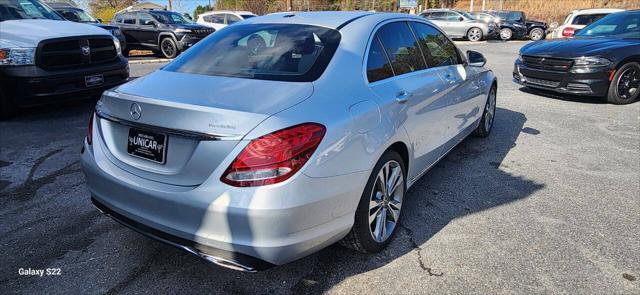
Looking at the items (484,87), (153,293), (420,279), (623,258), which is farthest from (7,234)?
(484,87)

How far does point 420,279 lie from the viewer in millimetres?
2617

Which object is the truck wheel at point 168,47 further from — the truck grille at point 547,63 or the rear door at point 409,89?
the rear door at point 409,89

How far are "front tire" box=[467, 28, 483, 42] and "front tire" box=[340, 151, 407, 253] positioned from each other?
20996 millimetres

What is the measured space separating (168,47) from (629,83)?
12.5m

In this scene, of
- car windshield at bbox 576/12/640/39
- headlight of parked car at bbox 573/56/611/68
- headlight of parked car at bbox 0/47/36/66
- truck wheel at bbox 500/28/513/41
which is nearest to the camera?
headlight of parked car at bbox 0/47/36/66

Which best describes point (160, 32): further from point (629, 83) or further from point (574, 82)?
point (629, 83)

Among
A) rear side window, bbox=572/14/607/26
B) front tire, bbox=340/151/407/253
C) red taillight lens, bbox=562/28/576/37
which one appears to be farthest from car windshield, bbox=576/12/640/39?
front tire, bbox=340/151/407/253

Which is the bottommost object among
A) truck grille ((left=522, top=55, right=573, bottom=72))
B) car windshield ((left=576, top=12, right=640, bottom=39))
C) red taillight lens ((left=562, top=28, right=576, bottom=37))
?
truck grille ((left=522, top=55, right=573, bottom=72))

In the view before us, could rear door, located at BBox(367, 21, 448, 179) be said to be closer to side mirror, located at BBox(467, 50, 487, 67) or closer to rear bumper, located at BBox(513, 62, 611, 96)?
side mirror, located at BBox(467, 50, 487, 67)

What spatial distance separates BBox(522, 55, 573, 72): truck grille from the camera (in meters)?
7.34

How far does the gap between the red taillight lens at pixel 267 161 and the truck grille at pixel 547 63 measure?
6.90 meters

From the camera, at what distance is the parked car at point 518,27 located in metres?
22.7

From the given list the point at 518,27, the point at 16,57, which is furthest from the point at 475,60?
the point at 518,27

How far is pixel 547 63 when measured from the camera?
7.60 meters
